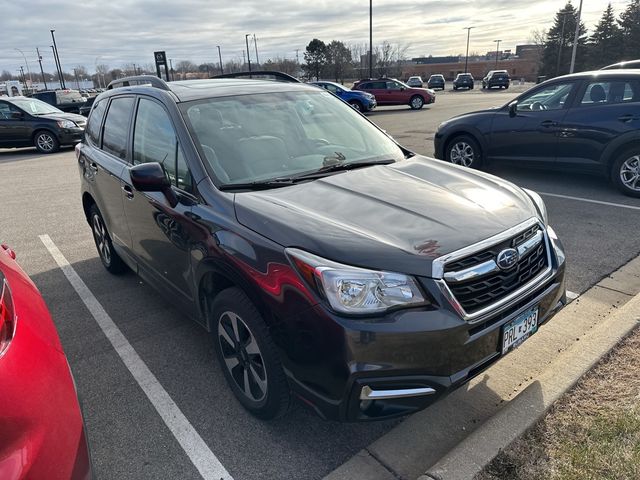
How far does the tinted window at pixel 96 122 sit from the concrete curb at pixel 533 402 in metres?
4.01

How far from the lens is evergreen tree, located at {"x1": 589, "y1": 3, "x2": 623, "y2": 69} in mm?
53812

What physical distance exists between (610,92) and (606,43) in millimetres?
59499

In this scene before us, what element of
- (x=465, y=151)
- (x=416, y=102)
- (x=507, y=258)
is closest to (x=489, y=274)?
(x=507, y=258)

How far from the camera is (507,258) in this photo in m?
2.33

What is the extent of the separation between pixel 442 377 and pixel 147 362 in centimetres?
217

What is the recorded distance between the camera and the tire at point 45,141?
47.8 feet

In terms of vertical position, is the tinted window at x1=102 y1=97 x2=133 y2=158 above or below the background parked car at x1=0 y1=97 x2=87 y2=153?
above

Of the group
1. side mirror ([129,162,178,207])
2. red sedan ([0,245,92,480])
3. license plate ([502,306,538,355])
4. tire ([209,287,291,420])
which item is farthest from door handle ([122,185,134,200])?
license plate ([502,306,538,355])

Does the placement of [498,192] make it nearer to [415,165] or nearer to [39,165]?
[415,165]

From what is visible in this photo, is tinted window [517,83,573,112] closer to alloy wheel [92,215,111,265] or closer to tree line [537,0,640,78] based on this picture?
alloy wheel [92,215,111,265]

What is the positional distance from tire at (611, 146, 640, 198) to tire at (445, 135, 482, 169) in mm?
2161

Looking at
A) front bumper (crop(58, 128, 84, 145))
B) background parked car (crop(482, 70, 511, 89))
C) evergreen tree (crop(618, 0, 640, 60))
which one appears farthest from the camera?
evergreen tree (crop(618, 0, 640, 60))

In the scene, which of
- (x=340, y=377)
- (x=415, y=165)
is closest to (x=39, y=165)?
(x=415, y=165)

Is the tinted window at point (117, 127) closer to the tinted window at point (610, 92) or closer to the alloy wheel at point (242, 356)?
the alloy wheel at point (242, 356)
